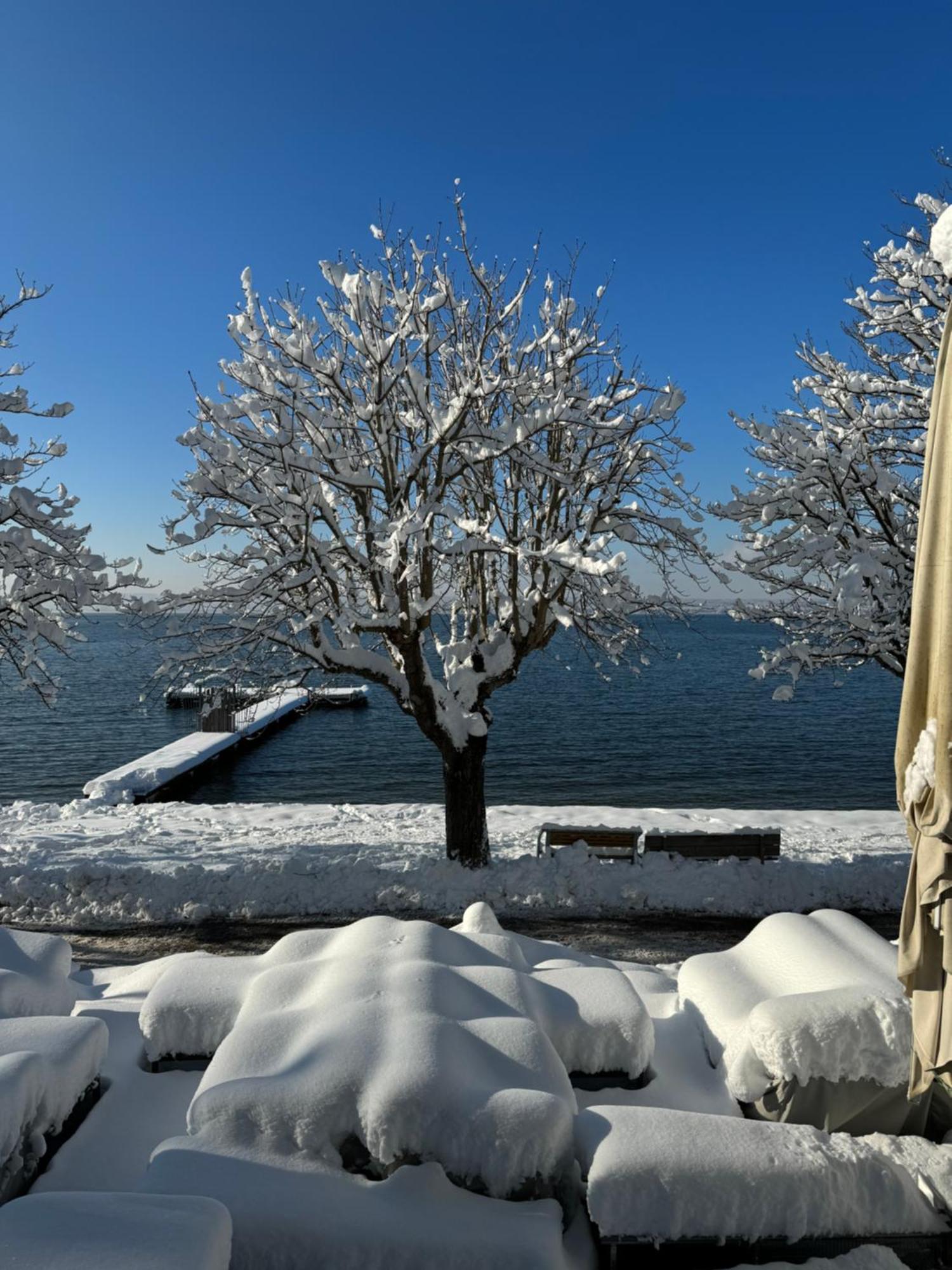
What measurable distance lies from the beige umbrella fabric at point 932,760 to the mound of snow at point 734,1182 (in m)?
0.62

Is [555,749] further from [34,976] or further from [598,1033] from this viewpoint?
[598,1033]

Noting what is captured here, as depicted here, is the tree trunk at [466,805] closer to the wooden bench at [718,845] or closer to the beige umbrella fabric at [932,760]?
the wooden bench at [718,845]

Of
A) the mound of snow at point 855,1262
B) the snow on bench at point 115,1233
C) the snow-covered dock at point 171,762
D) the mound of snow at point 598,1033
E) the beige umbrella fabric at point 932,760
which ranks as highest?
the beige umbrella fabric at point 932,760

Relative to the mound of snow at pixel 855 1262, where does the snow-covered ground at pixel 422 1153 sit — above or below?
above

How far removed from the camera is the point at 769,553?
1306 centimetres

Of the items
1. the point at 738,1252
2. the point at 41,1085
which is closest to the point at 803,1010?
the point at 738,1252

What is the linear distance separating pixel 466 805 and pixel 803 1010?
26.5 ft

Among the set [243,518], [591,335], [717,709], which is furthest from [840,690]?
[243,518]

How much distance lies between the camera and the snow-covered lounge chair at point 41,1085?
3.53 meters

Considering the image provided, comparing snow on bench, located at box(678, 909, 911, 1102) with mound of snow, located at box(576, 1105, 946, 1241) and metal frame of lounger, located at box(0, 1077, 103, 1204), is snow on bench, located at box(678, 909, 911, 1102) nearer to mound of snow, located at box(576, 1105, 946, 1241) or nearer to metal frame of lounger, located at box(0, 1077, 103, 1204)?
mound of snow, located at box(576, 1105, 946, 1241)

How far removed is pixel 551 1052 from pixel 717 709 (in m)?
40.3

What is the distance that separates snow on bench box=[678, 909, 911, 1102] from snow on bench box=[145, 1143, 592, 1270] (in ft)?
4.44

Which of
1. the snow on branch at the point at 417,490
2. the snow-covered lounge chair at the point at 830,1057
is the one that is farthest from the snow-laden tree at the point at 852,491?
the snow-covered lounge chair at the point at 830,1057

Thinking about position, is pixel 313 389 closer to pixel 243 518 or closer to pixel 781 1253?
pixel 243 518
